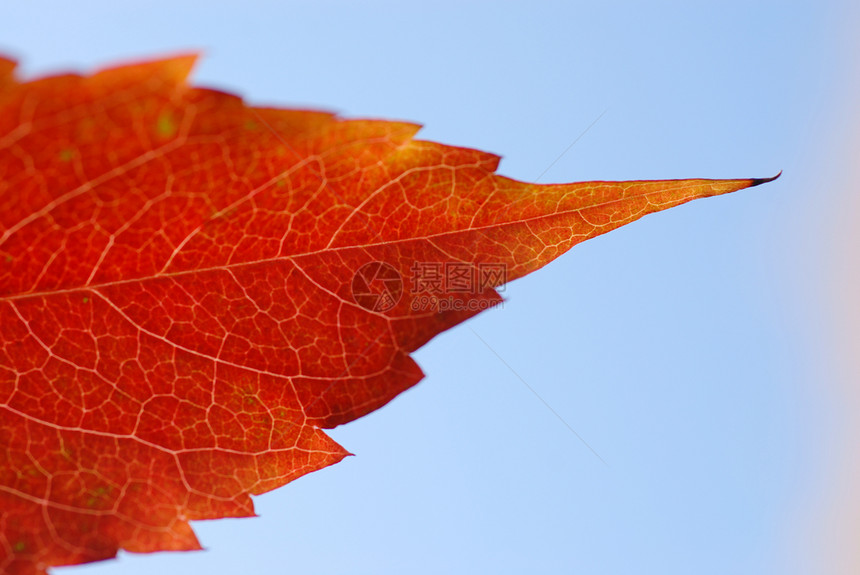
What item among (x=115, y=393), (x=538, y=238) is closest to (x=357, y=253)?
(x=538, y=238)

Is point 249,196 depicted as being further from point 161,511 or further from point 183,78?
point 161,511

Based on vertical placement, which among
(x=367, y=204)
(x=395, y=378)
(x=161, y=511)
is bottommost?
(x=161, y=511)

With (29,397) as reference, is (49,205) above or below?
above

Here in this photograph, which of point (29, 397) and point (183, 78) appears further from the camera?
point (29, 397)
